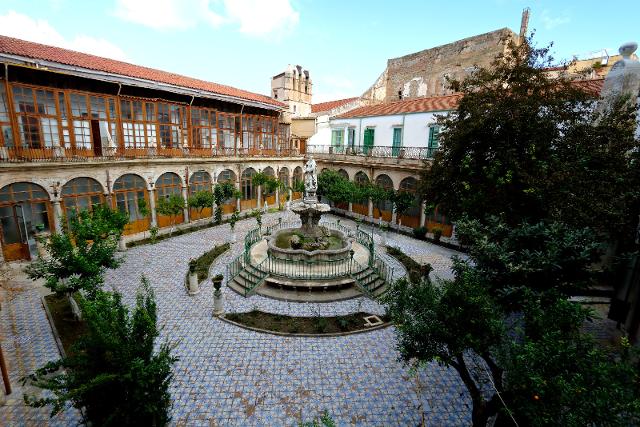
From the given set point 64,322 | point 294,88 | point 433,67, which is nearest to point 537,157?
point 64,322

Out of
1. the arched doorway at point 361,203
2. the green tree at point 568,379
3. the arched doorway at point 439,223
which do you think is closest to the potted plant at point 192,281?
the green tree at point 568,379

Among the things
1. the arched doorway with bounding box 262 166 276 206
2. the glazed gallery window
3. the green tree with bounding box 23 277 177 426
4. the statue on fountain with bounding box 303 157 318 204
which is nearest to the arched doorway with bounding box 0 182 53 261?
the glazed gallery window

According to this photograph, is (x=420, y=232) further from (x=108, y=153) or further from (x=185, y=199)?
(x=108, y=153)

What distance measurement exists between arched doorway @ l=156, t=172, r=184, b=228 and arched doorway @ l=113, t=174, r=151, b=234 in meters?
0.84

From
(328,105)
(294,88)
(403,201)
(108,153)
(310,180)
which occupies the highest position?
(294,88)

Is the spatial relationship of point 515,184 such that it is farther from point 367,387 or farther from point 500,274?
point 367,387

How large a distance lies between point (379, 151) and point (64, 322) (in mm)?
21727

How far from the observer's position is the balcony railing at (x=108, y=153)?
14.7m

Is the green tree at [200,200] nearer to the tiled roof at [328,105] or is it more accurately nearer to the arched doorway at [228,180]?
the arched doorway at [228,180]

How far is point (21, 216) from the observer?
49.2ft

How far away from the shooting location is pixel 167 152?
20.7 m

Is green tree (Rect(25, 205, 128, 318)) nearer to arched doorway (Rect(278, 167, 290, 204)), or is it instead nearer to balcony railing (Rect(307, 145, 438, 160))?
balcony railing (Rect(307, 145, 438, 160))

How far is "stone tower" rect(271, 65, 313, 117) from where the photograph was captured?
39.1 meters

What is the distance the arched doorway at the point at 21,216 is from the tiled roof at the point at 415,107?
74.4ft
